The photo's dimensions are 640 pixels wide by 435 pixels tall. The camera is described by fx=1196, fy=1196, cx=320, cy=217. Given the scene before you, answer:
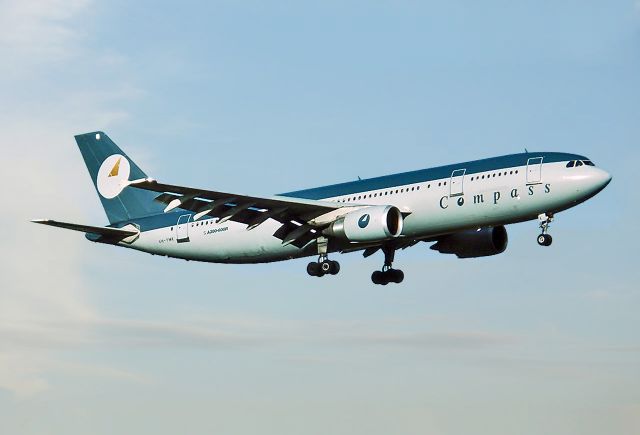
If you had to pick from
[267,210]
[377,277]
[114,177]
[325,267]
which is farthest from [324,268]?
[114,177]

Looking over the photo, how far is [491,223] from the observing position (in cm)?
4525

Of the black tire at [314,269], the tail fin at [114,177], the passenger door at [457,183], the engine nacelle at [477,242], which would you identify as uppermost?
the tail fin at [114,177]

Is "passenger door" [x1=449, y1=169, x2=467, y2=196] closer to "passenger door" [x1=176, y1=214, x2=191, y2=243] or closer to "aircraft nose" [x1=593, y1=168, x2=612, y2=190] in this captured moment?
"aircraft nose" [x1=593, y1=168, x2=612, y2=190]

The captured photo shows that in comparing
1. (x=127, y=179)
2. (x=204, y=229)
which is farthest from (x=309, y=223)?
(x=127, y=179)

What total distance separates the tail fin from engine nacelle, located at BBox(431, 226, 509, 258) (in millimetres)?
13753

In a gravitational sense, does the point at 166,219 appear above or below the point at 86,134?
below

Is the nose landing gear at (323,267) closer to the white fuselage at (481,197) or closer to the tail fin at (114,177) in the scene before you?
the white fuselage at (481,197)

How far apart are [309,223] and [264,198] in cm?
271

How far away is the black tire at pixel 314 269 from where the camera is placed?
4881 centimetres

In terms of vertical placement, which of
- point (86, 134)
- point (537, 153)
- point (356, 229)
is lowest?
point (356, 229)

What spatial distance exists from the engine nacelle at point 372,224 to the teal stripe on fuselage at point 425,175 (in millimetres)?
1736

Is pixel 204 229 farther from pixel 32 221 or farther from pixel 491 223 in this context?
pixel 491 223

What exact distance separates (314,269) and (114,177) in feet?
45.7

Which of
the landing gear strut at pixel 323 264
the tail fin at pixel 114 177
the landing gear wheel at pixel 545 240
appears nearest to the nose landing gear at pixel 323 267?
the landing gear strut at pixel 323 264
